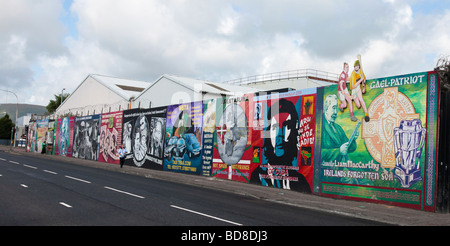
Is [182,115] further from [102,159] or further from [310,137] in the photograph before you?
[102,159]

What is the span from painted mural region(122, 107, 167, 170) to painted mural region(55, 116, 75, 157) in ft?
45.8

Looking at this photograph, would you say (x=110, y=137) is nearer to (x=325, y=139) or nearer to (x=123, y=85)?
(x=123, y=85)

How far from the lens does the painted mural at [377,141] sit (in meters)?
14.1

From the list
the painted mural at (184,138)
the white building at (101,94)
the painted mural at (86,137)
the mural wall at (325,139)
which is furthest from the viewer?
the white building at (101,94)

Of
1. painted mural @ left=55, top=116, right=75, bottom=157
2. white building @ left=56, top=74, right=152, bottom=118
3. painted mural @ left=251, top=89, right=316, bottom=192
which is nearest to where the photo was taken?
painted mural @ left=251, top=89, right=316, bottom=192

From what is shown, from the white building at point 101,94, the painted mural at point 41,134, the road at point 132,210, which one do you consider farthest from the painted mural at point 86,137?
the road at point 132,210

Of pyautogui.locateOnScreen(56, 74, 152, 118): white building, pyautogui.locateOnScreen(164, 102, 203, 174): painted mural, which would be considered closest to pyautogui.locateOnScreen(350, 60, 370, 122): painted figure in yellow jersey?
pyautogui.locateOnScreen(164, 102, 203, 174): painted mural

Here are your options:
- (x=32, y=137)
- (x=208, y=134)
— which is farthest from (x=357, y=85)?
(x=32, y=137)

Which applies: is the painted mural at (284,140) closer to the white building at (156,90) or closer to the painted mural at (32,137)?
the white building at (156,90)

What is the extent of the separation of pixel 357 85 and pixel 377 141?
2459 mm

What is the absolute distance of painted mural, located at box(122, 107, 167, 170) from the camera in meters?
30.8

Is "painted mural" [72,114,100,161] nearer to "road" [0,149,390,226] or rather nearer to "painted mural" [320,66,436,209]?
"road" [0,149,390,226]

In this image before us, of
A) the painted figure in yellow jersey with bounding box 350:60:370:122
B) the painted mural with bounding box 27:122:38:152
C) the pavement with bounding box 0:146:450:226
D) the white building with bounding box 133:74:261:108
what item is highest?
the white building with bounding box 133:74:261:108

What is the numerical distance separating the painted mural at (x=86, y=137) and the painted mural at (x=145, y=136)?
6386 mm
